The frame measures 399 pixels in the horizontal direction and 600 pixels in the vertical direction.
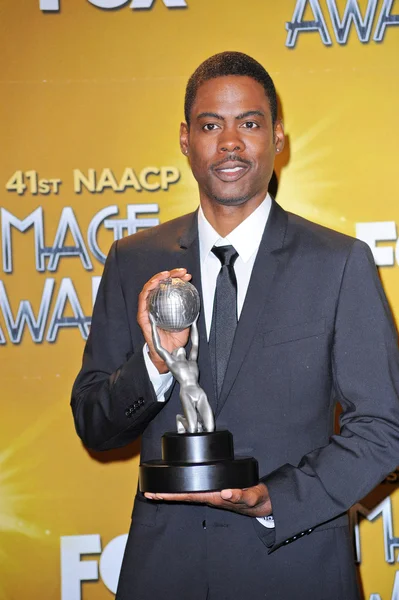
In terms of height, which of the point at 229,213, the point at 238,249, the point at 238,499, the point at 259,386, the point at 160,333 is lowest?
the point at 238,499

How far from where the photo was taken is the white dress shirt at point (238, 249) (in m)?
2.17

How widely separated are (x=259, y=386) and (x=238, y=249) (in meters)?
0.37

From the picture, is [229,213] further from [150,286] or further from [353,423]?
[353,423]

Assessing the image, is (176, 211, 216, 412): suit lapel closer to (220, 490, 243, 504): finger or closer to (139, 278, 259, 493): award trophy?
(139, 278, 259, 493): award trophy

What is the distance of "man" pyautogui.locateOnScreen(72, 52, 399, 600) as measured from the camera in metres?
1.98

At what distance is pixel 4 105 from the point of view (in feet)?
11.0

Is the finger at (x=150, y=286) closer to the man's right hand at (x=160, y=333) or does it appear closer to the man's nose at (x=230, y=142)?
the man's right hand at (x=160, y=333)

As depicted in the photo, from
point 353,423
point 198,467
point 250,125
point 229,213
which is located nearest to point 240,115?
point 250,125

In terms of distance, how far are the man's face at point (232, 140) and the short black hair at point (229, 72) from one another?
0.02m

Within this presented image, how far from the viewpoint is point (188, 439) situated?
5.99 ft

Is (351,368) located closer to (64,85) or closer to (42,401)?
(42,401)

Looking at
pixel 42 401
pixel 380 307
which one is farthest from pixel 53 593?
pixel 380 307

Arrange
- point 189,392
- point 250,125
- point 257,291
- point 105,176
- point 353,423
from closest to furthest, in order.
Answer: point 189,392, point 353,423, point 257,291, point 250,125, point 105,176

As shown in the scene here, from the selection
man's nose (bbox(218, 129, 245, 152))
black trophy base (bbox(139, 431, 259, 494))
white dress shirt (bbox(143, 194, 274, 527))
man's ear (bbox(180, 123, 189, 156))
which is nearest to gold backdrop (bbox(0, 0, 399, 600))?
man's ear (bbox(180, 123, 189, 156))
